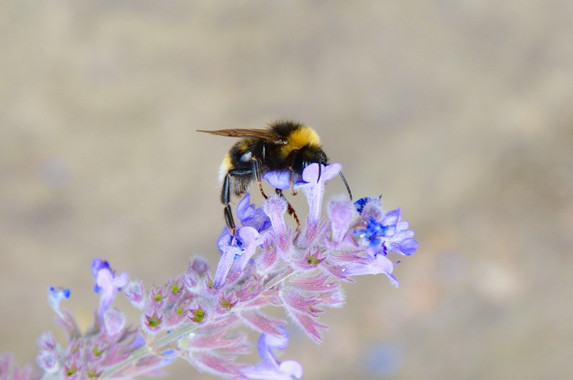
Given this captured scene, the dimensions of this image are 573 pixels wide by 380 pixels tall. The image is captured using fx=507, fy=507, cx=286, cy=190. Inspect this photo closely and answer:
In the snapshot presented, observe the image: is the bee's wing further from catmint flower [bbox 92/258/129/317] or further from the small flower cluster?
catmint flower [bbox 92/258/129/317]

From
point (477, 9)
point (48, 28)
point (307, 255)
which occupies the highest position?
point (477, 9)

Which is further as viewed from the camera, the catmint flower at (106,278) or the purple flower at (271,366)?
the purple flower at (271,366)

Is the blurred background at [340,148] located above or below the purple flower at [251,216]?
above

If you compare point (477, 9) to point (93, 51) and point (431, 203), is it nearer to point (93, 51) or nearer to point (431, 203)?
point (431, 203)

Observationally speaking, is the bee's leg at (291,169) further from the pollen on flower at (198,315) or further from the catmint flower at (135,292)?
the catmint flower at (135,292)

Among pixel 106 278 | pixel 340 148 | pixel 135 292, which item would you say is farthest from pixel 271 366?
pixel 340 148

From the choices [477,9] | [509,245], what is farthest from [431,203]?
[477,9]

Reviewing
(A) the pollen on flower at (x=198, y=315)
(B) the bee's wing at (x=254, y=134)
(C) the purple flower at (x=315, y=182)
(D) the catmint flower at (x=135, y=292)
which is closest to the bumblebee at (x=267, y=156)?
(B) the bee's wing at (x=254, y=134)
